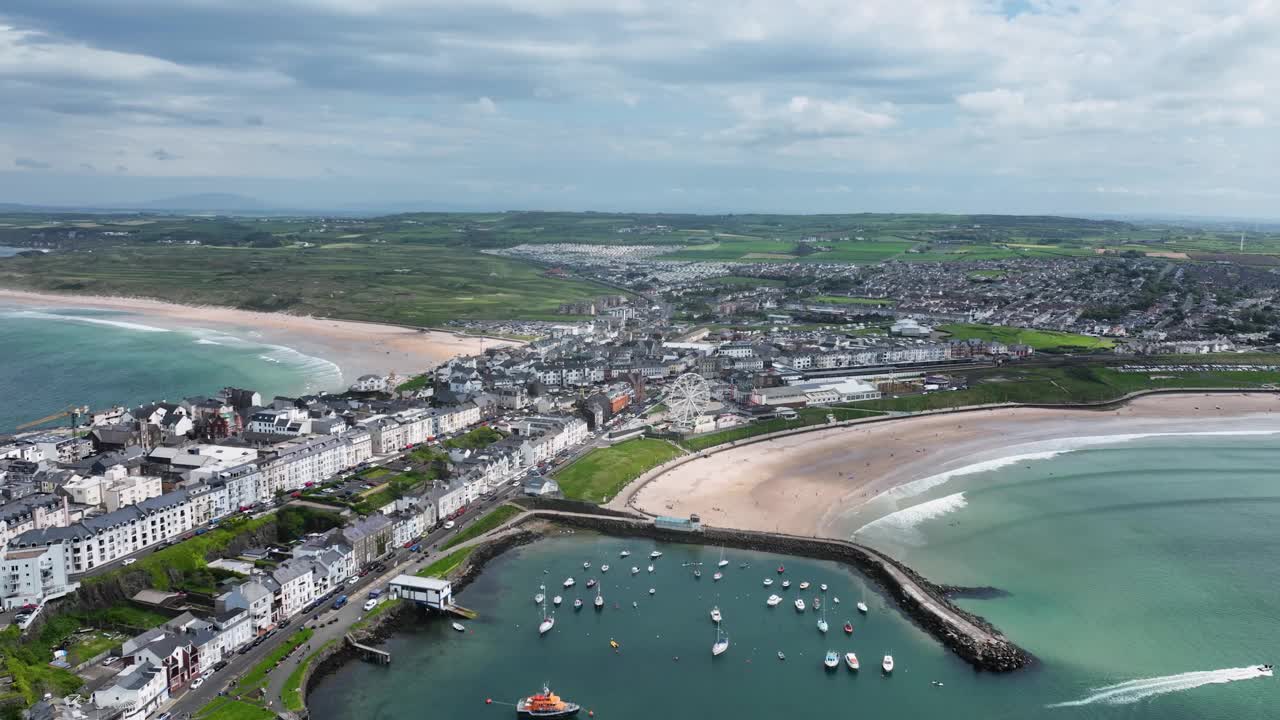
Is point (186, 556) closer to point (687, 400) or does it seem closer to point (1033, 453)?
point (687, 400)

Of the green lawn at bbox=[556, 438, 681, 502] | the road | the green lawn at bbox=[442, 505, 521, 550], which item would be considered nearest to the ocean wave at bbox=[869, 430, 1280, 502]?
the green lawn at bbox=[556, 438, 681, 502]

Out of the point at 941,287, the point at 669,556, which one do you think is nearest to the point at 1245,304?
the point at 941,287

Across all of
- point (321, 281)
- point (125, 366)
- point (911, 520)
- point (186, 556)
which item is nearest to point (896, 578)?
point (911, 520)

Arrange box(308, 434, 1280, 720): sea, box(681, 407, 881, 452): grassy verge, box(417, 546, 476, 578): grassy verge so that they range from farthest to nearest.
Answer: box(681, 407, 881, 452): grassy verge, box(417, 546, 476, 578): grassy verge, box(308, 434, 1280, 720): sea

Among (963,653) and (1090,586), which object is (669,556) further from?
(1090,586)

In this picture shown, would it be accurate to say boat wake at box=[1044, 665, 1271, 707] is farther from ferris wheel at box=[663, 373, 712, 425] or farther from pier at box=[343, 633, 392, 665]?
ferris wheel at box=[663, 373, 712, 425]

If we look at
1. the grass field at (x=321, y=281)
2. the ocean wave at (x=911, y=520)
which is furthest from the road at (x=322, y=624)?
the grass field at (x=321, y=281)

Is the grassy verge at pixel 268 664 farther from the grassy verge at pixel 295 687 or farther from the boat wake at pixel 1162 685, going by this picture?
the boat wake at pixel 1162 685
